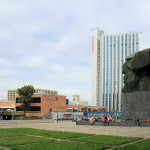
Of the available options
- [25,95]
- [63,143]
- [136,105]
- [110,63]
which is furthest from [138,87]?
[110,63]

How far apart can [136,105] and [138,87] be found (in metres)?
2.63

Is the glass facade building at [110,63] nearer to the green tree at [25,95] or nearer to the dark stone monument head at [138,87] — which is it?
the green tree at [25,95]

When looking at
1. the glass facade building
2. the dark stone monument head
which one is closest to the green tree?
the dark stone monument head

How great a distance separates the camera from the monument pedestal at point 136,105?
28.8 metres

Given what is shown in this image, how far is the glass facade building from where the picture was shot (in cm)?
14525

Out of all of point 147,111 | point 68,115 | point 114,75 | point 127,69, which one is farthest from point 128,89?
point 114,75

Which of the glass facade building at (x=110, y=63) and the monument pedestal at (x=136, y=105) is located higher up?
the glass facade building at (x=110, y=63)

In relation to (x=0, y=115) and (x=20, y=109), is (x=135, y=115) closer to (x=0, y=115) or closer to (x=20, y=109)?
(x=0, y=115)

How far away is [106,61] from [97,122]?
12193cm

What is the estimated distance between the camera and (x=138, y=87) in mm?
30938

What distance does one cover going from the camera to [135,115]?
29969mm

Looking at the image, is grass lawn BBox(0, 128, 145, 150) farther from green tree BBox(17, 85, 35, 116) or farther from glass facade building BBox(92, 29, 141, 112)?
glass facade building BBox(92, 29, 141, 112)

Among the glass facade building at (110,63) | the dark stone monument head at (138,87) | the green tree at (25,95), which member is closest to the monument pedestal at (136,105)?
the dark stone monument head at (138,87)

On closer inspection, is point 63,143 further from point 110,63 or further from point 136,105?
point 110,63
